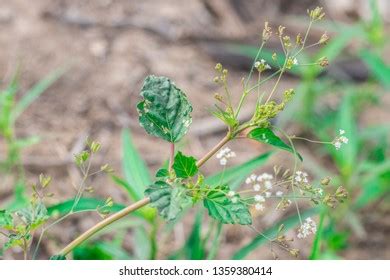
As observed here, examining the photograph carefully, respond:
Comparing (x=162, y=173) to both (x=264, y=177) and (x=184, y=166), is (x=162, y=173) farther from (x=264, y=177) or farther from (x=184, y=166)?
(x=264, y=177)

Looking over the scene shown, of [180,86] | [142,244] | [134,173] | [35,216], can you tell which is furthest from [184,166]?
[180,86]

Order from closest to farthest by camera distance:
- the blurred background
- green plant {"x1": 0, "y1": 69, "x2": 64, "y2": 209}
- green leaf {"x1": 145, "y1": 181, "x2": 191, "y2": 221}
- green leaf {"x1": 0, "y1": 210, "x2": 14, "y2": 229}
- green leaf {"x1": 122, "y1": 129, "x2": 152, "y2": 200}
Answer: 1. green leaf {"x1": 145, "y1": 181, "x2": 191, "y2": 221}
2. green leaf {"x1": 0, "y1": 210, "x2": 14, "y2": 229}
3. green leaf {"x1": 122, "y1": 129, "x2": 152, "y2": 200}
4. green plant {"x1": 0, "y1": 69, "x2": 64, "y2": 209}
5. the blurred background

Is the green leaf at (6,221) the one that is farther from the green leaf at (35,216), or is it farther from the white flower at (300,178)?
the white flower at (300,178)

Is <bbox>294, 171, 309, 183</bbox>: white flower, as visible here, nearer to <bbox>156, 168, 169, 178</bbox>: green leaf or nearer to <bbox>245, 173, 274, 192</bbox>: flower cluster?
<bbox>245, 173, 274, 192</bbox>: flower cluster

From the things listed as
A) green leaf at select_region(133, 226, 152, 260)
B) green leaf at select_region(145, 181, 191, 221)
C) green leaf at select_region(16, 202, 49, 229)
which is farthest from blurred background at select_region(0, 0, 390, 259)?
green leaf at select_region(145, 181, 191, 221)
